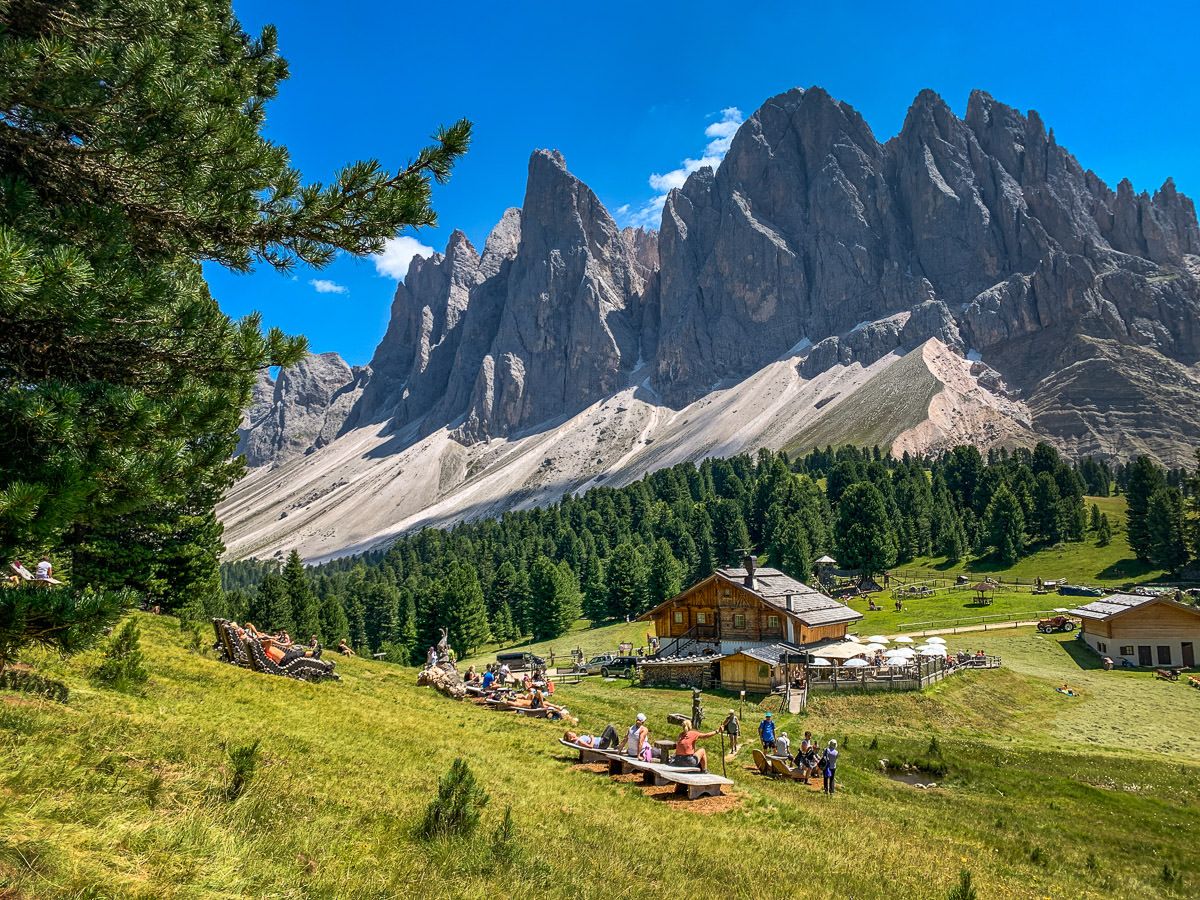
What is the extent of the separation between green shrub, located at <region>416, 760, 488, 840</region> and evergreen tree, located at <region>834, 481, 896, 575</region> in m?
82.6

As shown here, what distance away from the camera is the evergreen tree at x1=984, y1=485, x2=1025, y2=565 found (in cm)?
8906

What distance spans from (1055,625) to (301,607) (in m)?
68.3

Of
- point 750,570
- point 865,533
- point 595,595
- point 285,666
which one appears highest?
point 865,533

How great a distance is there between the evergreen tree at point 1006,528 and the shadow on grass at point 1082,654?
131ft

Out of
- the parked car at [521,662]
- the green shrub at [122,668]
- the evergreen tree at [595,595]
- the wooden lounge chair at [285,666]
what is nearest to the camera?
the green shrub at [122,668]

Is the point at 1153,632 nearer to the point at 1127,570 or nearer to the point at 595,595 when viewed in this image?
the point at 1127,570

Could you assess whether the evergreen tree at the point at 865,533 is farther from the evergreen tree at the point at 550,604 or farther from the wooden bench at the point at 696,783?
the wooden bench at the point at 696,783

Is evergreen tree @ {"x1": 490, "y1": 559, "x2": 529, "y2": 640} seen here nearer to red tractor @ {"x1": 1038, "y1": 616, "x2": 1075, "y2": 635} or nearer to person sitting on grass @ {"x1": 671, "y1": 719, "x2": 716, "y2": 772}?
red tractor @ {"x1": 1038, "y1": 616, "x2": 1075, "y2": 635}

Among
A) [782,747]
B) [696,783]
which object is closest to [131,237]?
[696,783]

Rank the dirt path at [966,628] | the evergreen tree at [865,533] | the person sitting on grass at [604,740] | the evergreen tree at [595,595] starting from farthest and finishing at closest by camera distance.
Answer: the evergreen tree at [595,595], the evergreen tree at [865,533], the dirt path at [966,628], the person sitting on grass at [604,740]

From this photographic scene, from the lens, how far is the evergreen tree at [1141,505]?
265ft

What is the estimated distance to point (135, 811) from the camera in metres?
6.73

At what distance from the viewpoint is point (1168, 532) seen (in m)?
76.1

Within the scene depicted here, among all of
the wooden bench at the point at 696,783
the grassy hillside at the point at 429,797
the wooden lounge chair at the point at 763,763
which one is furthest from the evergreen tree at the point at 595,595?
the wooden bench at the point at 696,783
